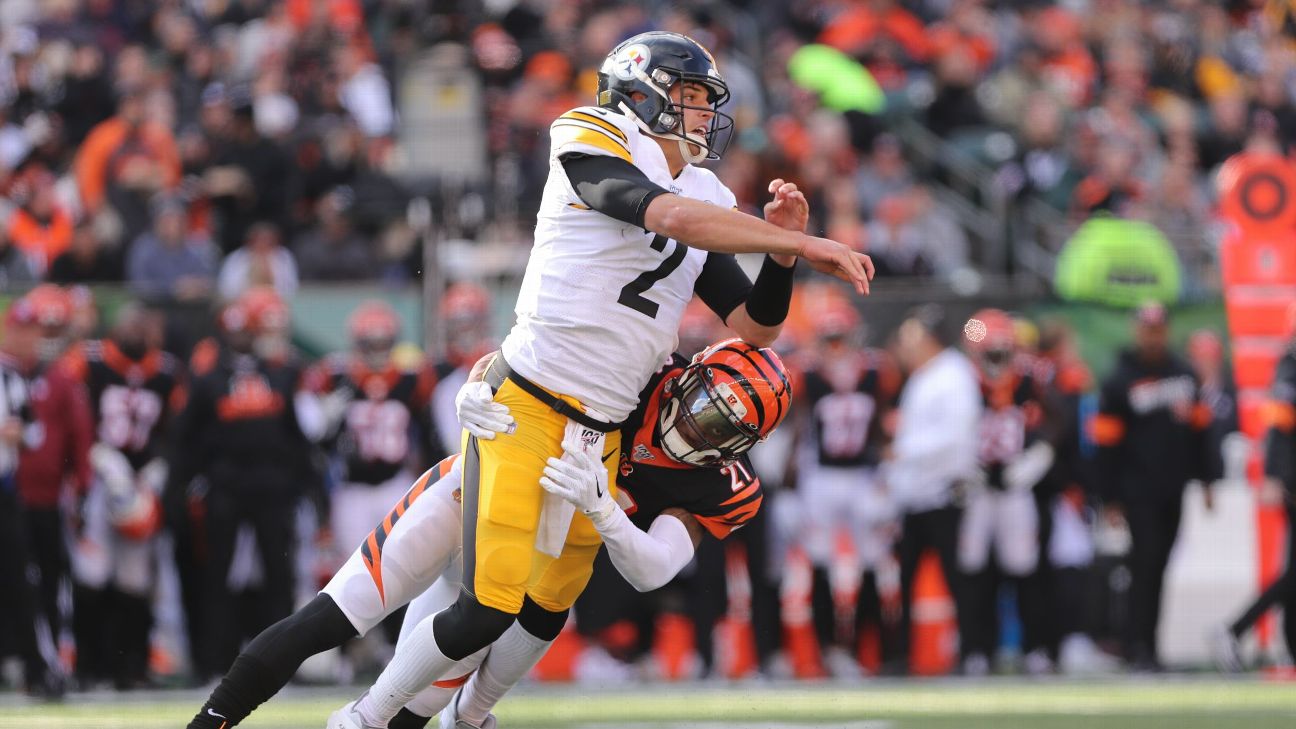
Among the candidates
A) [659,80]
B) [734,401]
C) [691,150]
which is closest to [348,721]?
[734,401]

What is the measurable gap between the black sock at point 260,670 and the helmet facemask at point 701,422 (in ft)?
3.60

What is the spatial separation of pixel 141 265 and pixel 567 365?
6.19 m

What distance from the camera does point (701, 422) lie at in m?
5.32

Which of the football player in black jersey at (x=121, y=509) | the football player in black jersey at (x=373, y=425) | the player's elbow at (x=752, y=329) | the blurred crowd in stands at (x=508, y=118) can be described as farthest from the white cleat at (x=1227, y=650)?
the football player in black jersey at (x=121, y=509)

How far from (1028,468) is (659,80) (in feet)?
17.1

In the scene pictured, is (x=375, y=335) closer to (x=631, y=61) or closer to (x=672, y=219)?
(x=631, y=61)

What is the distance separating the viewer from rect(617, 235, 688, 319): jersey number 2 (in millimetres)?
5199

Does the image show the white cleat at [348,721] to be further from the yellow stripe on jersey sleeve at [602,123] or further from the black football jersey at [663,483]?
the yellow stripe on jersey sleeve at [602,123]

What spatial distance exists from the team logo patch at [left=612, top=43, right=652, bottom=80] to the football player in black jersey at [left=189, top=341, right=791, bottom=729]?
82 cm

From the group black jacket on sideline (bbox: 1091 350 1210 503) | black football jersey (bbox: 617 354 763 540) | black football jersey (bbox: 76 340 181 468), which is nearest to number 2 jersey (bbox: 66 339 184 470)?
black football jersey (bbox: 76 340 181 468)

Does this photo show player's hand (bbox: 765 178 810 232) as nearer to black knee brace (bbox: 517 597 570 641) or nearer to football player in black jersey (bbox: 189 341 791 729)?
football player in black jersey (bbox: 189 341 791 729)

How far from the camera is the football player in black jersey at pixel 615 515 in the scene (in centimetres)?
518

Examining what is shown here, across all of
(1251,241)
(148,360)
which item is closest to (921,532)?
(1251,241)

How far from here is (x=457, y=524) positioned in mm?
5484
